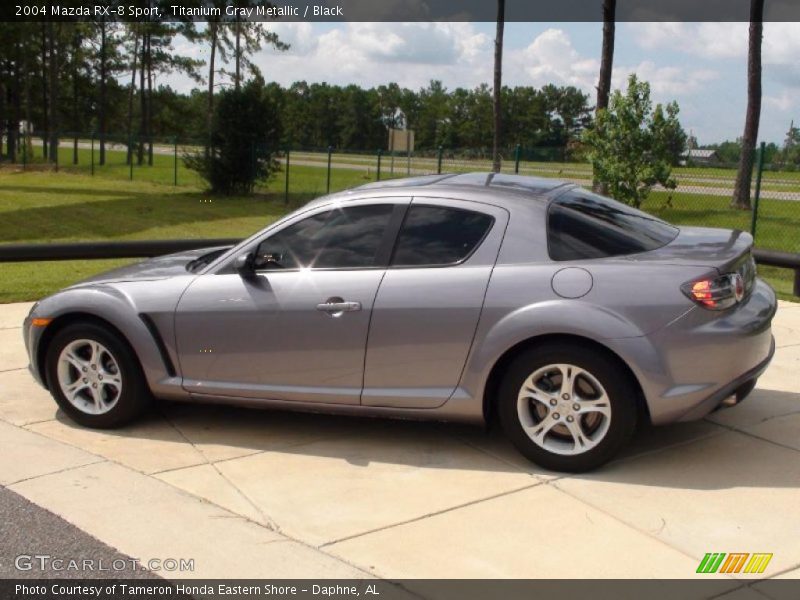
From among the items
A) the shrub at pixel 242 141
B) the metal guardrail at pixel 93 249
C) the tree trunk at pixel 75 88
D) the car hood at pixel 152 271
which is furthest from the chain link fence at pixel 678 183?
the tree trunk at pixel 75 88

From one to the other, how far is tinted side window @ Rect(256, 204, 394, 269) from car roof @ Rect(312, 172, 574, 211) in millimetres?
133

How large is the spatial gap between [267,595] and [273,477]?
138 centimetres

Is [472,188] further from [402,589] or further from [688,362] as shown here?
[402,589]

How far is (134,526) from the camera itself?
4480 millimetres

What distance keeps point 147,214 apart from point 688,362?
2166 centimetres

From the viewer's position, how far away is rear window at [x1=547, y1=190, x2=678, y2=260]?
510cm

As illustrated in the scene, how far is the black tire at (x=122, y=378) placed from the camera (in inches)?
229

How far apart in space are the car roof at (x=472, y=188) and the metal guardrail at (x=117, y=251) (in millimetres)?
4748

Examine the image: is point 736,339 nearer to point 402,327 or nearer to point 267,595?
point 402,327

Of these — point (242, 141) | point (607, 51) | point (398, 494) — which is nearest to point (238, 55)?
point (242, 141)

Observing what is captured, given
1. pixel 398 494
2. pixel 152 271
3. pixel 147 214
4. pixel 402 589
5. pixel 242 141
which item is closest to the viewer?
pixel 402 589

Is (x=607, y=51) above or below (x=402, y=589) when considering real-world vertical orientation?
above

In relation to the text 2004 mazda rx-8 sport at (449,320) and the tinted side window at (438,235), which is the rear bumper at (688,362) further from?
the tinted side window at (438,235)

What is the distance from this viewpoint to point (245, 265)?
5.54m
